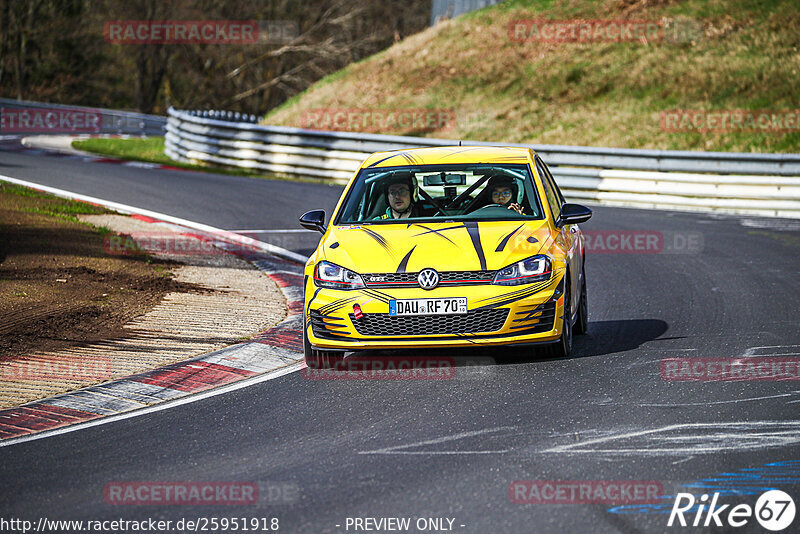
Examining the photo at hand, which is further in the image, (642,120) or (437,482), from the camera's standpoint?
(642,120)

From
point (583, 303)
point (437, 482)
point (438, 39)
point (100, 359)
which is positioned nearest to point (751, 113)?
point (438, 39)

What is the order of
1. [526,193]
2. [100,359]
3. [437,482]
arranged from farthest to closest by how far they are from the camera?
[526,193], [100,359], [437,482]

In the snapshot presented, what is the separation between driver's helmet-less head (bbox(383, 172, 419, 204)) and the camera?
30.9 ft

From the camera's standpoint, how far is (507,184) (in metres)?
9.40

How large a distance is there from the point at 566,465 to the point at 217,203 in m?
14.6

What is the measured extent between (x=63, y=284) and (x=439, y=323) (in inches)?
201

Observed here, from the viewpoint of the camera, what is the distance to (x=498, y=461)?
5.98 m

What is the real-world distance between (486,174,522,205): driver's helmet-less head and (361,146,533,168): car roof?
0.17 metres

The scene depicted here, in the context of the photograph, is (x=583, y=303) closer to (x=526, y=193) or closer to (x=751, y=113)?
(x=526, y=193)

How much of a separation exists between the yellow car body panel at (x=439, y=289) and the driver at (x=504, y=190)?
1.85ft
